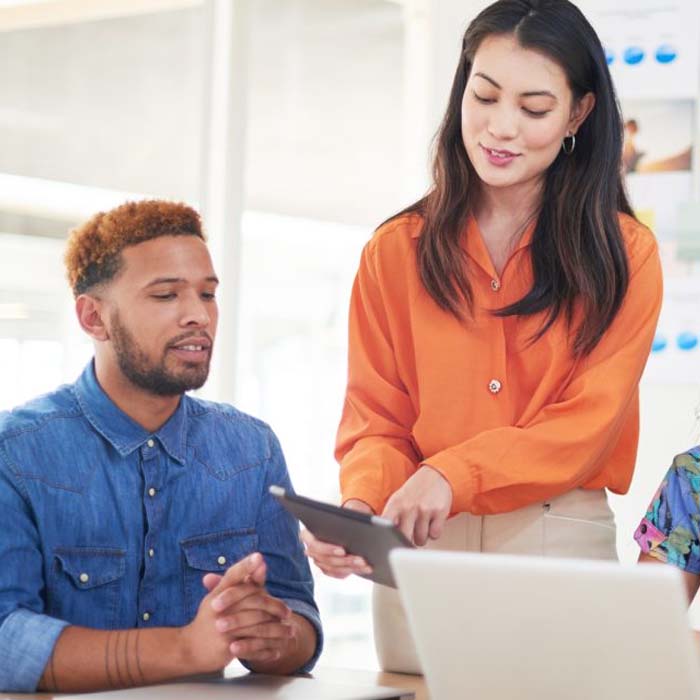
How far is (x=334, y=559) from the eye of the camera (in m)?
1.57

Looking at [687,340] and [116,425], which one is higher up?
[687,340]

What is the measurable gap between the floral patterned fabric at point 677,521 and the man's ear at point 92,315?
86 cm

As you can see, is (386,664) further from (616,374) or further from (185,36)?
(185,36)

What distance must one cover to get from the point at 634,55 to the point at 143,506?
205cm

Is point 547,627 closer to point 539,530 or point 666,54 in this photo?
point 539,530

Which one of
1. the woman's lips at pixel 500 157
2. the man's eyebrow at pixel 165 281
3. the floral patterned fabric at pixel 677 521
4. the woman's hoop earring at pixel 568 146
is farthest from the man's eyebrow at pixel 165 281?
the floral patterned fabric at pixel 677 521

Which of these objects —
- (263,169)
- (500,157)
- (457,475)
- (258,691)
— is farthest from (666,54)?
(258,691)

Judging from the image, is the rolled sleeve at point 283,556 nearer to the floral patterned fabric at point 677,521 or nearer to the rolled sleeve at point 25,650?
the rolled sleeve at point 25,650

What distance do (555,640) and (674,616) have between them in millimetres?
118

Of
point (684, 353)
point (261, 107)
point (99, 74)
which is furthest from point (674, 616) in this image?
point (261, 107)

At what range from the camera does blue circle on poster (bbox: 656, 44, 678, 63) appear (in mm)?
3416

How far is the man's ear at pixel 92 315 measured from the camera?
2092mm

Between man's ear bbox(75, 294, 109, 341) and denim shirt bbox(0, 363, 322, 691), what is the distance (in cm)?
8

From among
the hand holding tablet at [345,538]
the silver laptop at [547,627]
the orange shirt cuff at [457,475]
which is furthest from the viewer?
the orange shirt cuff at [457,475]
